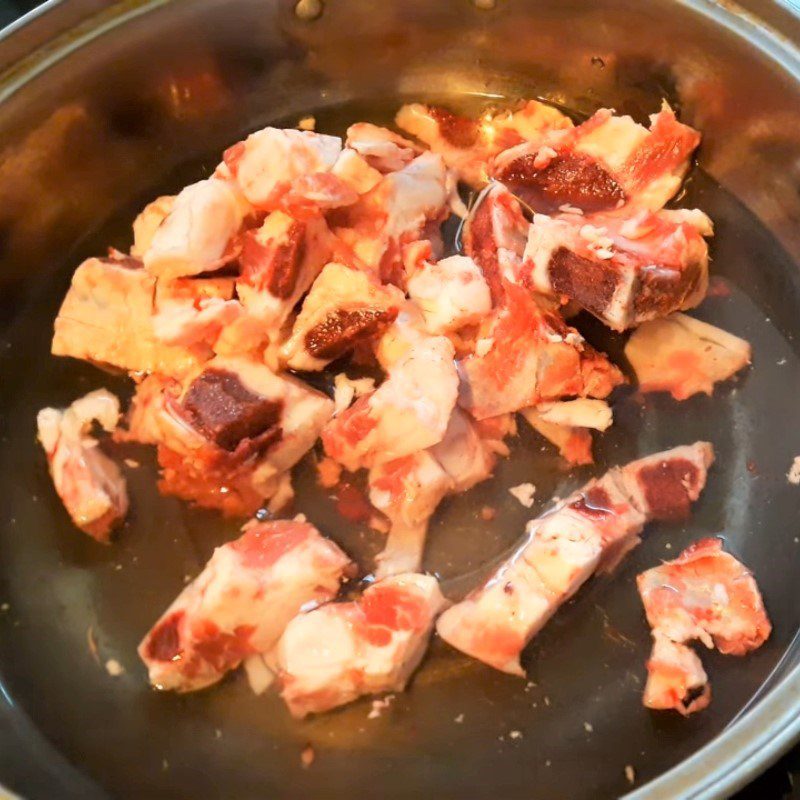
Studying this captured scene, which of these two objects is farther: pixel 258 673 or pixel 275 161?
pixel 275 161

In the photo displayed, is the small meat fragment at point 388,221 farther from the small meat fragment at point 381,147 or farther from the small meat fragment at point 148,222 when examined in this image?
the small meat fragment at point 148,222

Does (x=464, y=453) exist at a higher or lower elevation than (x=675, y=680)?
higher

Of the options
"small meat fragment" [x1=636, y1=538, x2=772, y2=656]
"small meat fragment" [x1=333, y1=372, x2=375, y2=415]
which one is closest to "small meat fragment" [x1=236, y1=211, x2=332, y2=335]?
"small meat fragment" [x1=333, y1=372, x2=375, y2=415]

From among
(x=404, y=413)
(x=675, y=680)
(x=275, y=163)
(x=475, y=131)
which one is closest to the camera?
(x=675, y=680)

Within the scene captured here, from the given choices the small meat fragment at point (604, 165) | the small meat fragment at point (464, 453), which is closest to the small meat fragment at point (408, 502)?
the small meat fragment at point (464, 453)

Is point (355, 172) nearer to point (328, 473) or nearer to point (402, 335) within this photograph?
point (402, 335)

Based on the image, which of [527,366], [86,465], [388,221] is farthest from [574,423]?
[86,465]

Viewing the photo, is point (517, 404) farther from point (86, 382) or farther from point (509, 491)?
point (86, 382)
